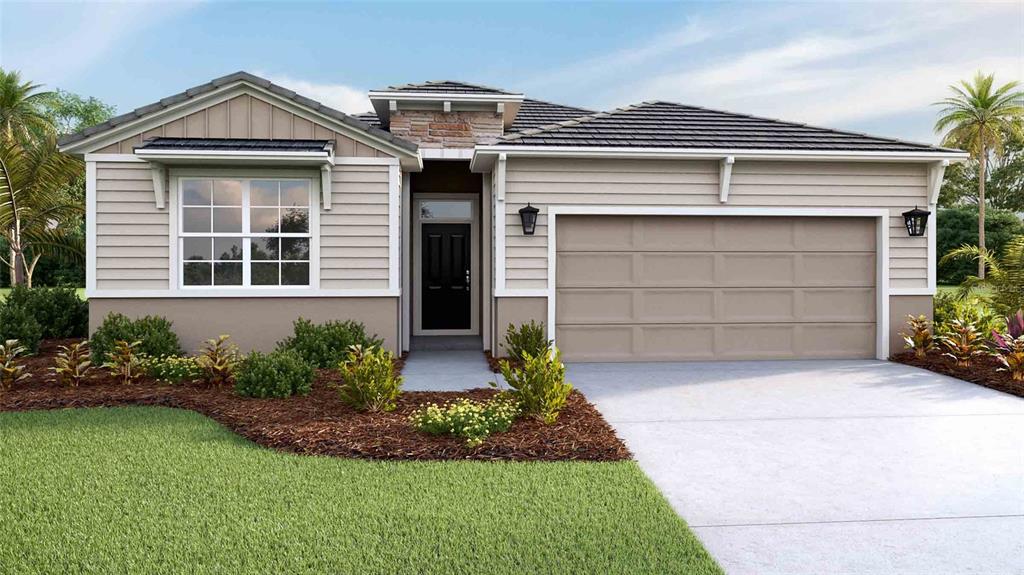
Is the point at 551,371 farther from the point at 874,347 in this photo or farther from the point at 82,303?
the point at 82,303

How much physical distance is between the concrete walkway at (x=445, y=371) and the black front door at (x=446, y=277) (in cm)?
155

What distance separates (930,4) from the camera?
38.3 feet

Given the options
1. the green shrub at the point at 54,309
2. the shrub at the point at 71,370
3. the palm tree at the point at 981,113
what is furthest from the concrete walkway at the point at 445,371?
the palm tree at the point at 981,113

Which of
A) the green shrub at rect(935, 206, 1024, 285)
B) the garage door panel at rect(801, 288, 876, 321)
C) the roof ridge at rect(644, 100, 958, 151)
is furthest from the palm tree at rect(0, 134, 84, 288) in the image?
the green shrub at rect(935, 206, 1024, 285)

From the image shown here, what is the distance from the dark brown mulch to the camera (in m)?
7.17

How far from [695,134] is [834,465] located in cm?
596

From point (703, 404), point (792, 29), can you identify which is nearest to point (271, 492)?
point (703, 404)

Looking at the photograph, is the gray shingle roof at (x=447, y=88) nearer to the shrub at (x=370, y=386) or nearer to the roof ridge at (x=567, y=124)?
the roof ridge at (x=567, y=124)

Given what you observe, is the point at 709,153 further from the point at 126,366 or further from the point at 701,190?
the point at 126,366

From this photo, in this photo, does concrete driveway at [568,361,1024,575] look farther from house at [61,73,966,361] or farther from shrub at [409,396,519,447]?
house at [61,73,966,361]

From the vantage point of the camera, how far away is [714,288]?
9391mm

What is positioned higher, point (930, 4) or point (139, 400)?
point (930, 4)

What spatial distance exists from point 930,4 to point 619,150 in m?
7.33

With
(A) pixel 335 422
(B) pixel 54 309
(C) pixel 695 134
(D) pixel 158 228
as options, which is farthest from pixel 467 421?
(B) pixel 54 309
